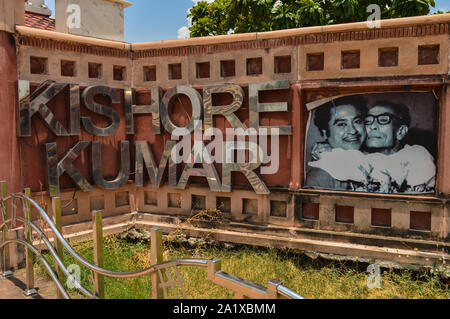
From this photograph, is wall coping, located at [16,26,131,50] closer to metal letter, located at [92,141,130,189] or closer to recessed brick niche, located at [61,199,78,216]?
metal letter, located at [92,141,130,189]

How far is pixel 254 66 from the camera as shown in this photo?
23.9ft

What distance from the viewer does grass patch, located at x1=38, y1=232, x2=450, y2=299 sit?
18.6ft

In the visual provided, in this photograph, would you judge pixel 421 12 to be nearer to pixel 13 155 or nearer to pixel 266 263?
pixel 266 263

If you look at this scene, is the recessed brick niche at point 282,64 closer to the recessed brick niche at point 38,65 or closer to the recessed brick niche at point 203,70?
the recessed brick niche at point 203,70

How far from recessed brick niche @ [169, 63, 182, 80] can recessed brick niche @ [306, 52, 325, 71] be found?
266cm

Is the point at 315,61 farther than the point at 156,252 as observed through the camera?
Yes

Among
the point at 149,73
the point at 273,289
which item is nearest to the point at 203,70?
the point at 149,73

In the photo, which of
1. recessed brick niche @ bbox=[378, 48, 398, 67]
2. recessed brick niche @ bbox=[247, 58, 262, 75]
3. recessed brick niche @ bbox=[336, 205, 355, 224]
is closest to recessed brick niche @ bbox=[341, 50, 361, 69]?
recessed brick niche @ bbox=[378, 48, 398, 67]

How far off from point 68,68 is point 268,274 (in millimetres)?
5477

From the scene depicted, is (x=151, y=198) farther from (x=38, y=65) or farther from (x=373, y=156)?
(x=373, y=156)

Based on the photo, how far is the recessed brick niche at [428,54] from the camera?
6.08 metres

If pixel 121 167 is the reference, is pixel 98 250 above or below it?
below

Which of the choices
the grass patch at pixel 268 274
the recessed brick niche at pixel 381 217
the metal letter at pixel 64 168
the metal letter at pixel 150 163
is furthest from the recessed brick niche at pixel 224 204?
the recessed brick niche at pixel 381 217

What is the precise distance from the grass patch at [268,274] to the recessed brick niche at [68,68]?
3.35 meters
